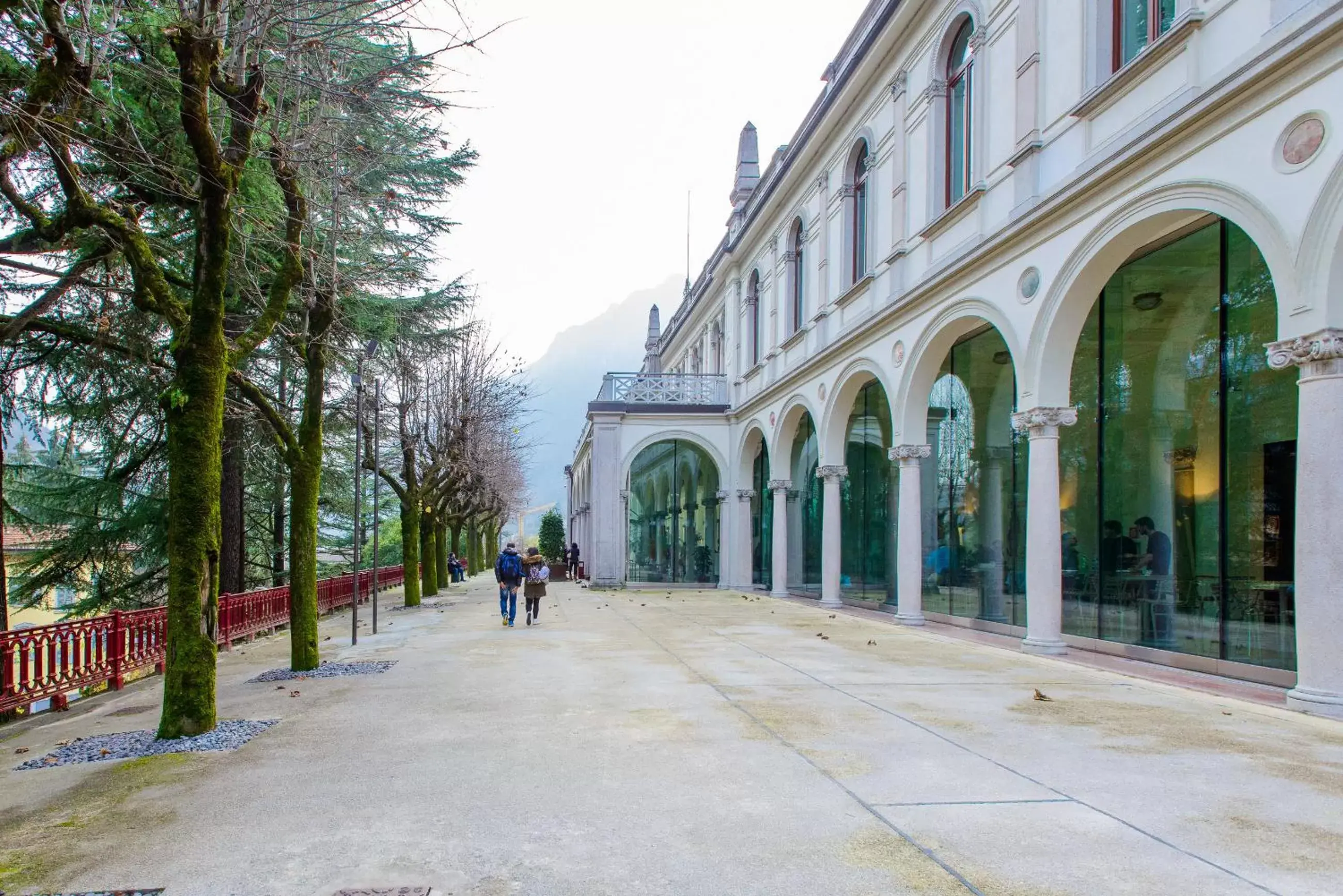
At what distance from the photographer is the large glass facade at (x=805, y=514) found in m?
23.5

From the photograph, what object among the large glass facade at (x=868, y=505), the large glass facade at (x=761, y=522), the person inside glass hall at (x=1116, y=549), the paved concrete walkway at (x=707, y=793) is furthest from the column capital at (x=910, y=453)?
the large glass facade at (x=761, y=522)

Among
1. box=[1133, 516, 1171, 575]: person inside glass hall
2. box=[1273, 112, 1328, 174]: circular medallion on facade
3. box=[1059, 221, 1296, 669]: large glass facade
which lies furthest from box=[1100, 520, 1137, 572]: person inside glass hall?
box=[1273, 112, 1328, 174]: circular medallion on facade

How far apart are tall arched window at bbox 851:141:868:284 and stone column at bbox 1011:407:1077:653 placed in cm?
773

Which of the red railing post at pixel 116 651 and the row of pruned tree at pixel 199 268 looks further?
the red railing post at pixel 116 651

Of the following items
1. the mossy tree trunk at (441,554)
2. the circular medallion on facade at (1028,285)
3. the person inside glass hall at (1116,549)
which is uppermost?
the circular medallion on facade at (1028,285)

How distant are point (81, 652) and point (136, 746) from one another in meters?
3.55

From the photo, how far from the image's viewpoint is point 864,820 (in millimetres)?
4586

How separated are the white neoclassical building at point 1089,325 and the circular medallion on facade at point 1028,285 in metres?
0.06

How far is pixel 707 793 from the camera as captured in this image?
5.09 m

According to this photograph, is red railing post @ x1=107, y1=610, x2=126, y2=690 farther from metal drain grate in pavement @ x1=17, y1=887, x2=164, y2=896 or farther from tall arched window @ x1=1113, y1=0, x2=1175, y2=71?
tall arched window @ x1=1113, y1=0, x2=1175, y2=71

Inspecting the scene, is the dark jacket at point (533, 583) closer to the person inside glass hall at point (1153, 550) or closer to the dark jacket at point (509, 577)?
the dark jacket at point (509, 577)

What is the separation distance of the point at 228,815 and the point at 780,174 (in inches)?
822

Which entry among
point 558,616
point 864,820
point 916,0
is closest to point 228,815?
point 864,820

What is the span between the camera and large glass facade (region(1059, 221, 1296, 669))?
368 inches
